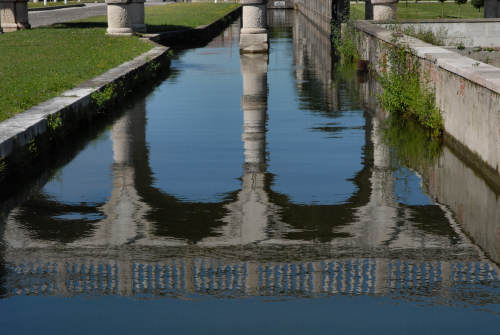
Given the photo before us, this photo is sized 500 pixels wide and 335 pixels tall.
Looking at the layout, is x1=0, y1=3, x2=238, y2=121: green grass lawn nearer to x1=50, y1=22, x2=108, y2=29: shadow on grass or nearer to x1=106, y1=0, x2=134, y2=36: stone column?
x1=106, y1=0, x2=134, y2=36: stone column

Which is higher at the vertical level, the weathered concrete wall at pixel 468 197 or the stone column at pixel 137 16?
the stone column at pixel 137 16

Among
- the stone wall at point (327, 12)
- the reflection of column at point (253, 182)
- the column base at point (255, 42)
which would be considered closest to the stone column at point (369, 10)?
the stone wall at point (327, 12)

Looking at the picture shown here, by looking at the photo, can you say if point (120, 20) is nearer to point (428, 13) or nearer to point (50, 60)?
point (50, 60)

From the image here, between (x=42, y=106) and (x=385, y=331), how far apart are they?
27.8 ft

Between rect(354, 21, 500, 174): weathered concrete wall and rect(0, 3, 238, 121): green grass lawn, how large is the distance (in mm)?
5981

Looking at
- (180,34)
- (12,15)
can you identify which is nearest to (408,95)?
(180,34)

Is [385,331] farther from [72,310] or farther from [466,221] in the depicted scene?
[466,221]

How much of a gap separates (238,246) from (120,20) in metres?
25.6

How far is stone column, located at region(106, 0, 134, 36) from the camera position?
31828 millimetres

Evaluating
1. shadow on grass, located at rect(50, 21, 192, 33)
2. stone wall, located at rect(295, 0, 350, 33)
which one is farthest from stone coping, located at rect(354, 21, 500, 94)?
shadow on grass, located at rect(50, 21, 192, 33)

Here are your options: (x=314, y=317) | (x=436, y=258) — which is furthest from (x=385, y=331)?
(x=436, y=258)

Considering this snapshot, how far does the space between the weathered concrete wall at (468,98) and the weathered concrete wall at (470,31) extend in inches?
475

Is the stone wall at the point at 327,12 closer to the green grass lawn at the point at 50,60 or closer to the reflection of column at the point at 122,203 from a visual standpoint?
the green grass lawn at the point at 50,60

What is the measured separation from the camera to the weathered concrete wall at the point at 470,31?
89.5 feet
